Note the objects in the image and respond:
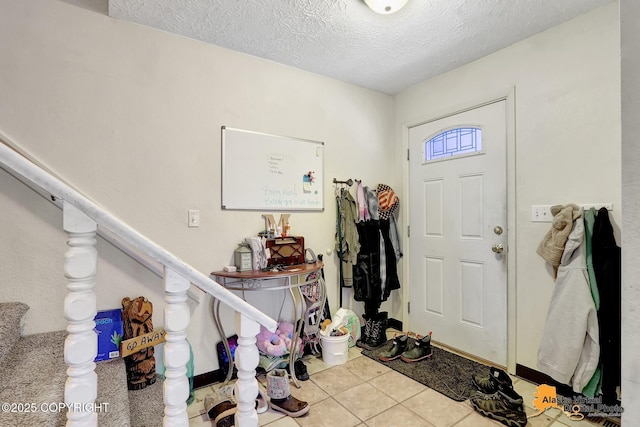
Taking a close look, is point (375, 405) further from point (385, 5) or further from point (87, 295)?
point (385, 5)

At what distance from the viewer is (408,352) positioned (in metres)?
2.41

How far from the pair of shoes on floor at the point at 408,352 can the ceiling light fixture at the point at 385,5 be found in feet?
7.75

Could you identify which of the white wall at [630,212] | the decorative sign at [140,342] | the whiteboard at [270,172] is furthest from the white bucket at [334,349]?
the white wall at [630,212]

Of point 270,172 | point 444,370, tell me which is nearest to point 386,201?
point 270,172

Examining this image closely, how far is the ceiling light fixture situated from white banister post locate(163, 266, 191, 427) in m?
1.74

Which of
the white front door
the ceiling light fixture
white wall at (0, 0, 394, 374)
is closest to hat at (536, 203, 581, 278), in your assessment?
the white front door

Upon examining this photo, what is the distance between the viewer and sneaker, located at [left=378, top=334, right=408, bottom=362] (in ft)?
7.92

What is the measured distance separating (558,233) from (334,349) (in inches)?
67.6

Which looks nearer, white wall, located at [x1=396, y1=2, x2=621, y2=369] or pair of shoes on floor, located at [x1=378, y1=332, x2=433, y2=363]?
white wall, located at [x1=396, y1=2, x2=621, y2=369]

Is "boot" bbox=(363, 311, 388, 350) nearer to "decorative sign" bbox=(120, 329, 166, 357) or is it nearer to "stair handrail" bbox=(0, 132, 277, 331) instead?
"decorative sign" bbox=(120, 329, 166, 357)

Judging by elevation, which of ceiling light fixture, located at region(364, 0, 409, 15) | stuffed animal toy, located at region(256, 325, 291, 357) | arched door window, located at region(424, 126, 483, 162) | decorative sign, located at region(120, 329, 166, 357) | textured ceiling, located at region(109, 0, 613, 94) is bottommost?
stuffed animal toy, located at region(256, 325, 291, 357)

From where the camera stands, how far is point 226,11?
5.94 feet

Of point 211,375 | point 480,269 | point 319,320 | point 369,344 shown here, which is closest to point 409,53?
point 480,269

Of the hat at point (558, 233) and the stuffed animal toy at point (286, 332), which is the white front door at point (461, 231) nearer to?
the hat at point (558, 233)
